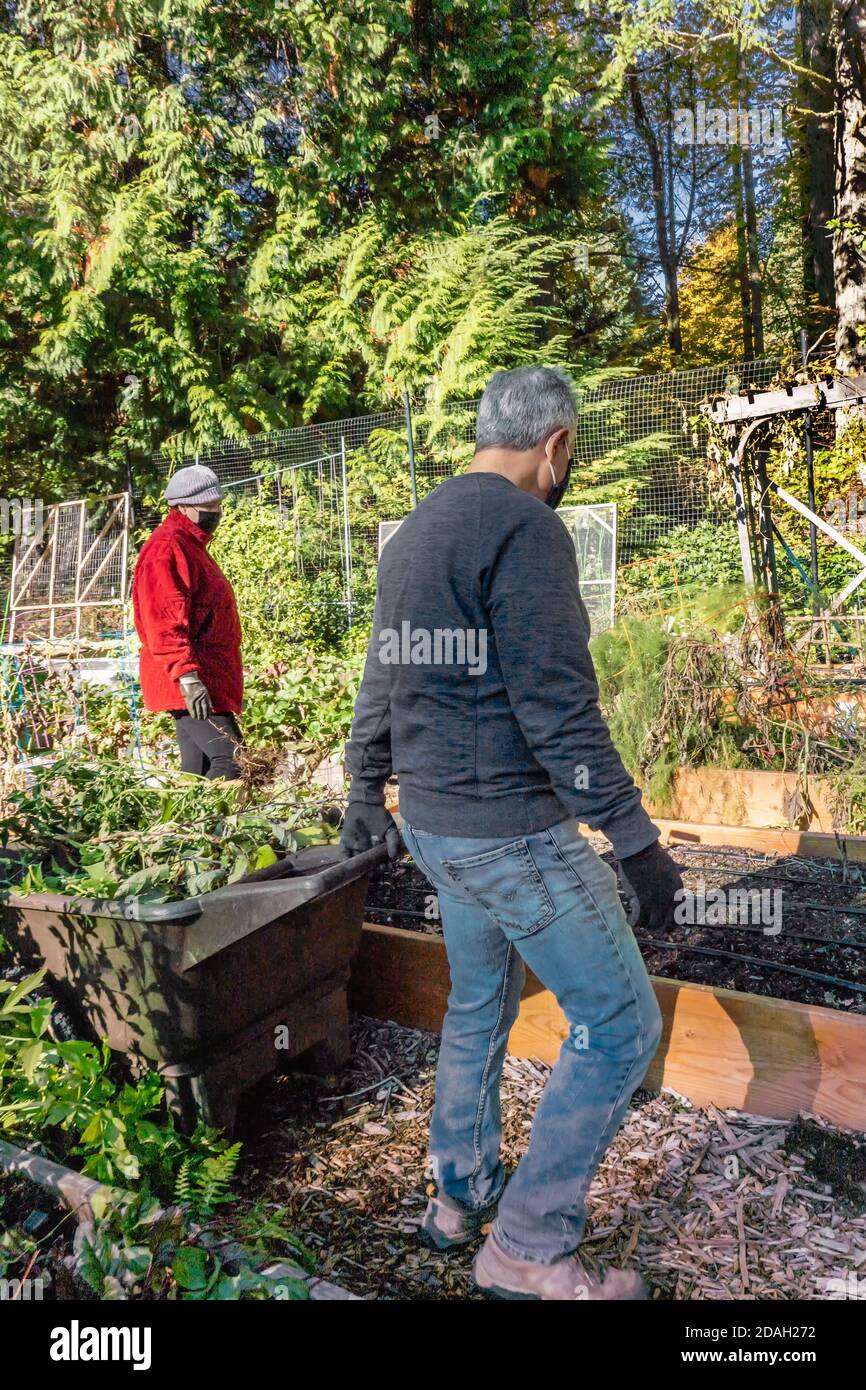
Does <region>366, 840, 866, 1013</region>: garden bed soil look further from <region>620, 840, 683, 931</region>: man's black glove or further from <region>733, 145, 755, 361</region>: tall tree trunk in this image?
<region>733, 145, 755, 361</region>: tall tree trunk

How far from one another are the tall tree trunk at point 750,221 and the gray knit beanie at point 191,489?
16229 millimetres

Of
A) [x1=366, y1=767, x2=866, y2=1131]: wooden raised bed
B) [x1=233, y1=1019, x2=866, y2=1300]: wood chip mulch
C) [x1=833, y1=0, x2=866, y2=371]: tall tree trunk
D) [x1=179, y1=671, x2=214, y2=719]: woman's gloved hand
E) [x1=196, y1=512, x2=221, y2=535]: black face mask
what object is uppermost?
[x1=833, y1=0, x2=866, y2=371]: tall tree trunk

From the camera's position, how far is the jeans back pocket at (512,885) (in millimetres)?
1604

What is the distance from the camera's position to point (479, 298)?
11586mm

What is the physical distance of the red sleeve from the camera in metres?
3.44

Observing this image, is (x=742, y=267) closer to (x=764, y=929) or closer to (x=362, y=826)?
(x=764, y=929)

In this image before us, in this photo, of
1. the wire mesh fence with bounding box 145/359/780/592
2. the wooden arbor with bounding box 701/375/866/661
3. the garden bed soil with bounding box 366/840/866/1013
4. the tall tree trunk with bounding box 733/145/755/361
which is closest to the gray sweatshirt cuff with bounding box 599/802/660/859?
the garden bed soil with bounding box 366/840/866/1013

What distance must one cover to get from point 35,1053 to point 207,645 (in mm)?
2129

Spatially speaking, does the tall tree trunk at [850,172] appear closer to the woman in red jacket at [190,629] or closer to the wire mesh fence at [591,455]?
the wire mesh fence at [591,455]

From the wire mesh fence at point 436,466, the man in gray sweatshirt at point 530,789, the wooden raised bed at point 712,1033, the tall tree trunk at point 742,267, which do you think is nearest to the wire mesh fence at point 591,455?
the wire mesh fence at point 436,466

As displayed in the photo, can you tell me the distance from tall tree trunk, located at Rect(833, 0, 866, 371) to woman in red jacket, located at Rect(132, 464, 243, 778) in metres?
7.84

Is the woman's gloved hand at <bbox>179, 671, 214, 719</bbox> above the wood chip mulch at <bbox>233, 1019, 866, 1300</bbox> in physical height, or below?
above

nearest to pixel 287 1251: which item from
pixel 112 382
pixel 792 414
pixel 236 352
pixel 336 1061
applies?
pixel 336 1061

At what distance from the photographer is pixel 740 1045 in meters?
2.21
